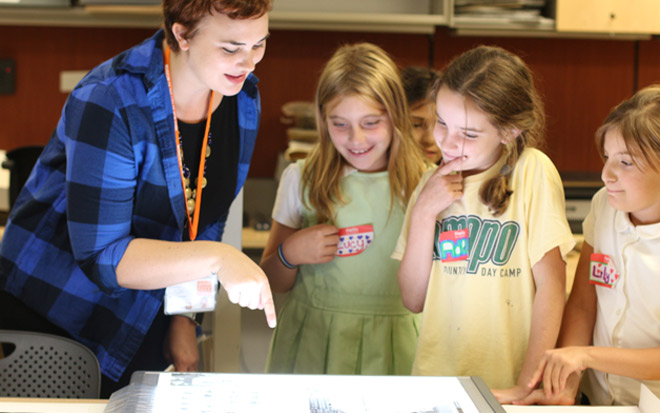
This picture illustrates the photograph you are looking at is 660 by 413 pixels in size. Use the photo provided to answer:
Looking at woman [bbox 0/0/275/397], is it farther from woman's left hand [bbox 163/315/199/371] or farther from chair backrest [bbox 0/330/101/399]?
chair backrest [bbox 0/330/101/399]

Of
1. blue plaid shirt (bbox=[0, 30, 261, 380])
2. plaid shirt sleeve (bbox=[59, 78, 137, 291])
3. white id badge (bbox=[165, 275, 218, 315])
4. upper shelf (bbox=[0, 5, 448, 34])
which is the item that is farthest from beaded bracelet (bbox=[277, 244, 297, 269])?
upper shelf (bbox=[0, 5, 448, 34])

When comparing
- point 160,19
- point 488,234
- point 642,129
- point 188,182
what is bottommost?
point 488,234

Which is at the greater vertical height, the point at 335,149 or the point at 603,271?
the point at 335,149

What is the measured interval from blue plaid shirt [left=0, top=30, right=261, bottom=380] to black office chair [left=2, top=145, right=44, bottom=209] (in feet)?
→ 4.00

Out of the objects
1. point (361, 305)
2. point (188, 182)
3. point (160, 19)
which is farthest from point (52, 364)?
point (160, 19)

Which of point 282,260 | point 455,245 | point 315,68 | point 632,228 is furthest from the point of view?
point 315,68

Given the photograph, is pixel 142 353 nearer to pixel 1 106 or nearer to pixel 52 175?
pixel 52 175

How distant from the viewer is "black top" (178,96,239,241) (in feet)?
4.48

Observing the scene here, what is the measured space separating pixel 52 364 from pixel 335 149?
766 mm

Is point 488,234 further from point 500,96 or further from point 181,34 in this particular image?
point 181,34

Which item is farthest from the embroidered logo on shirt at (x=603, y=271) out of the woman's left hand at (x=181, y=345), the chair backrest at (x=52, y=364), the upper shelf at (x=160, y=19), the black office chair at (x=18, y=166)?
the black office chair at (x=18, y=166)

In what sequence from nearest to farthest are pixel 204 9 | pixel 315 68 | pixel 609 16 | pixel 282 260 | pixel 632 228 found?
1. pixel 204 9
2. pixel 632 228
3. pixel 282 260
4. pixel 609 16
5. pixel 315 68

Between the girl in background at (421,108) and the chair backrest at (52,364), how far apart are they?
3.15 feet

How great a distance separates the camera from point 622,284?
50.1 inches
